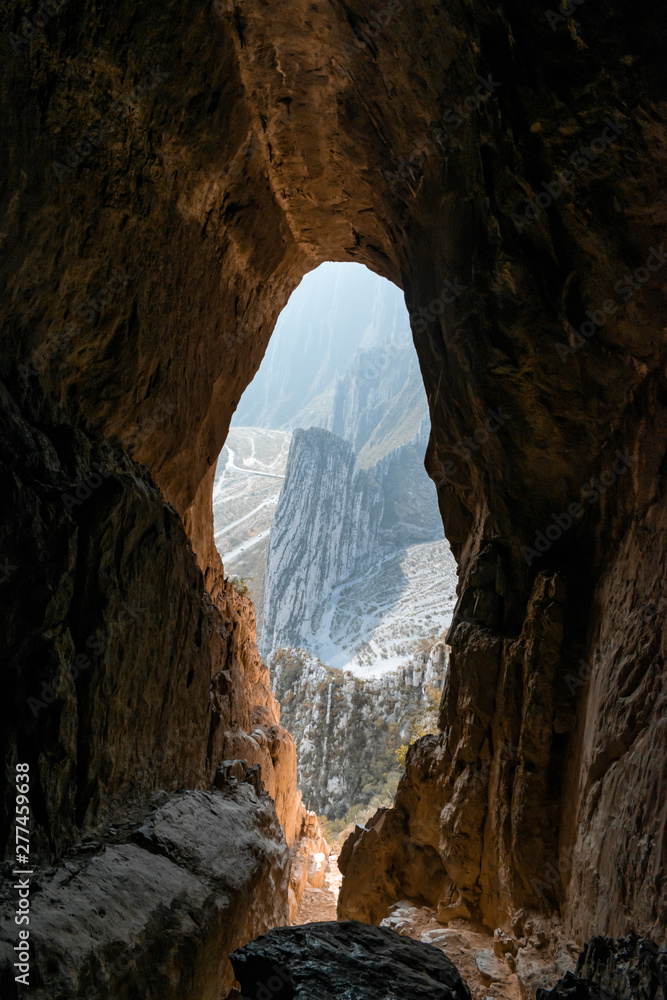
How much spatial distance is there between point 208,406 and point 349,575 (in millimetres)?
62382

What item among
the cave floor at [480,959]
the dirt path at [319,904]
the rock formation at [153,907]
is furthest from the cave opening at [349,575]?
the rock formation at [153,907]

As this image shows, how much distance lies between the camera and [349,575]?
71938 mm

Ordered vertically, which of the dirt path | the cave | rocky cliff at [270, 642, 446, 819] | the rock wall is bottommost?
the dirt path

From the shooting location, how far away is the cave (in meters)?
5.40

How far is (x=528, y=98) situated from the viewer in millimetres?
6352

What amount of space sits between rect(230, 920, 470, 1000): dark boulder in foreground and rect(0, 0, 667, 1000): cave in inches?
47.8

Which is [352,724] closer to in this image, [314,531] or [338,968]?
[338,968]

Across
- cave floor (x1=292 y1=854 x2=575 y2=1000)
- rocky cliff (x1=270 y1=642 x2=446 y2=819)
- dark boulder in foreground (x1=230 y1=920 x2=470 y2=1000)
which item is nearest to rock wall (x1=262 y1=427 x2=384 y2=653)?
rocky cliff (x1=270 y1=642 x2=446 y2=819)

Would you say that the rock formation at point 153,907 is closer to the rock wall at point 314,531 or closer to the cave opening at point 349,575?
the cave opening at point 349,575

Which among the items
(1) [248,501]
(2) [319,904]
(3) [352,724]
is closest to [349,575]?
(3) [352,724]

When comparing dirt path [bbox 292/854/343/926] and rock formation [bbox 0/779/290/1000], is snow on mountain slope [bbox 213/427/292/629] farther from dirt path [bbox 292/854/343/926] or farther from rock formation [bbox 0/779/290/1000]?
rock formation [bbox 0/779/290/1000]

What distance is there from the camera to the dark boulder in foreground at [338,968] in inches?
160

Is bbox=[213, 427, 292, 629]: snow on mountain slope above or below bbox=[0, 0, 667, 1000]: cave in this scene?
above

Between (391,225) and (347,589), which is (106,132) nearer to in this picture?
(391,225)
